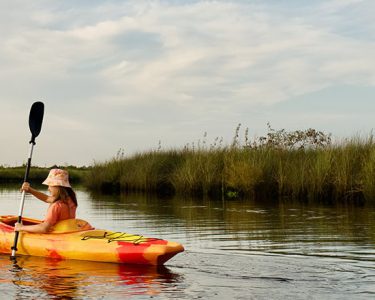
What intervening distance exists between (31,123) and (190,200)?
8975 mm

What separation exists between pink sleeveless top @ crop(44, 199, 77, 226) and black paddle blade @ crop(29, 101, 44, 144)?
270 centimetres

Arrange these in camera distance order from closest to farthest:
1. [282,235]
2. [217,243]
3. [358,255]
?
[358,255]
[217,243]
[282,235]

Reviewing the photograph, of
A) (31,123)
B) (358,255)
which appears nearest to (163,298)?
(358,255)

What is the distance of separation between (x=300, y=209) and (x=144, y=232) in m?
5.33

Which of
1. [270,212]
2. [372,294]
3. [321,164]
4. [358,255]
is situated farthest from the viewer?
[321,164]

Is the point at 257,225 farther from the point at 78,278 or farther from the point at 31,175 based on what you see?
the point at 31,175

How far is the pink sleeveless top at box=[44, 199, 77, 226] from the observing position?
9.08 metres

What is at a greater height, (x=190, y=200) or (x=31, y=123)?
(x=31, y=123)

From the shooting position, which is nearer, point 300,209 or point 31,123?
point 31,123

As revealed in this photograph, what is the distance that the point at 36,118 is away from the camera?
38.7 feet

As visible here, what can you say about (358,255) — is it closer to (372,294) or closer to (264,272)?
(264,272)

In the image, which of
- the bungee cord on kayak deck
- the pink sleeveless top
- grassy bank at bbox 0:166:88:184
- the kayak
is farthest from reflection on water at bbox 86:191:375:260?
grassy bank at bbox 0:166:88:184

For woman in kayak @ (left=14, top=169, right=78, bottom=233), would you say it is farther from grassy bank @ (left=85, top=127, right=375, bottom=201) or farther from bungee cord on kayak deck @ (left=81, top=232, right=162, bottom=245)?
grassy bank @ (left=85, top=127, right=375, bottom=201)

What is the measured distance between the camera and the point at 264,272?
775cm
